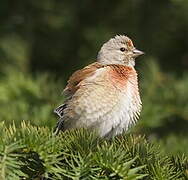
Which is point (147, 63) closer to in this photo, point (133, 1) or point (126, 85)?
point (133, 1)

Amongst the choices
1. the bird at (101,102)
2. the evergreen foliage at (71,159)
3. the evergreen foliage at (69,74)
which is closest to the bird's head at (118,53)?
the bird at (101,102)

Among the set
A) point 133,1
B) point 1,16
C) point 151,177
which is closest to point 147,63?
point 133,1

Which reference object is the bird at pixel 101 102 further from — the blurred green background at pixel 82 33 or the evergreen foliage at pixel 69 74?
the blurred green background at pixel 82 33

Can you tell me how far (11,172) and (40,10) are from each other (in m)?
4.29

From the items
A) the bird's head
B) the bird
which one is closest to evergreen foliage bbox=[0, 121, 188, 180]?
the bird

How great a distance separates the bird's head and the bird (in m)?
0.26

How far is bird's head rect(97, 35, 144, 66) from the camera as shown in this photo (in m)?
4.56

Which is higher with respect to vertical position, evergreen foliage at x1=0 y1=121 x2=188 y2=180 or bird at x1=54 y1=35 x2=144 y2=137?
bird at x1=54 y1=35 x2=144 y2=137

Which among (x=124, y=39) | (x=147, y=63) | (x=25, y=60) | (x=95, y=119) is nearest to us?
(x=95, y=119)

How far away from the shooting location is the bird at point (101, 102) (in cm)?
403

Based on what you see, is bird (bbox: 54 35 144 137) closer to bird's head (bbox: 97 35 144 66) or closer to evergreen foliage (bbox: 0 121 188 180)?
bird's head (bbox: 97 35 144 66)

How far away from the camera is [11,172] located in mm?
2660

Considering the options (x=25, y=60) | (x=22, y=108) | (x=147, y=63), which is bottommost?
(x=22, y=108)

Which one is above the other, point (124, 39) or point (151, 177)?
point (124, 39)
